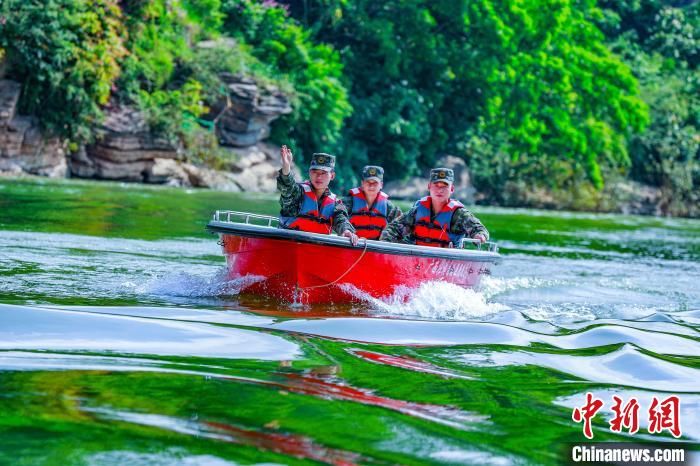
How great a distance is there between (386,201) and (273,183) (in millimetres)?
19485

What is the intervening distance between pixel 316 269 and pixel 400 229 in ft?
5.79

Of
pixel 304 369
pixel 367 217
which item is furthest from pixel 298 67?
pixel 304 369

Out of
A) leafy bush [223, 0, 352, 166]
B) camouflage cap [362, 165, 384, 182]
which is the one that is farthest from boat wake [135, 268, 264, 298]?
leafy bush [223, 0, 352, 166]

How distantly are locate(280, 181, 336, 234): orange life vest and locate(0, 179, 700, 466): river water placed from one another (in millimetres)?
816

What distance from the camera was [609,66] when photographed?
114ft

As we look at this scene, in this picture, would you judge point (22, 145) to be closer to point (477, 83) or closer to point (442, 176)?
point (477, 83)

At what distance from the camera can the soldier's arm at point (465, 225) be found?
959cm

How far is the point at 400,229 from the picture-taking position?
9664 mm

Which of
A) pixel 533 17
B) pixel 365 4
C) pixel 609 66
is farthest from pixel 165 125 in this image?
pixel 609 66

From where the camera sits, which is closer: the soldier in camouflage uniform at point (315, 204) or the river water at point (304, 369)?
the river water at point (304, 369)

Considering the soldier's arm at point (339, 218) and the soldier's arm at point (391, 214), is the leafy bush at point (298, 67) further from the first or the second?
the soldier's arm at point (339, 218)

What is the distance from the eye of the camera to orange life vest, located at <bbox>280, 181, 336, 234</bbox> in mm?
8766

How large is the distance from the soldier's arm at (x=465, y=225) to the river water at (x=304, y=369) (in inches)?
24.8

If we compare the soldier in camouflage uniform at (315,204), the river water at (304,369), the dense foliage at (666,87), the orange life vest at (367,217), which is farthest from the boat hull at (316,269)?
the dense foliage at (666,87)
